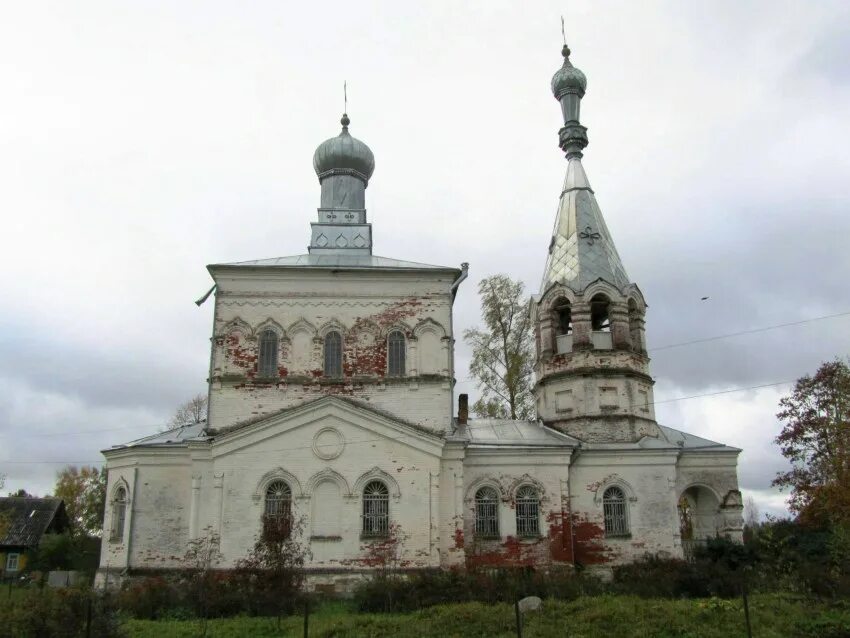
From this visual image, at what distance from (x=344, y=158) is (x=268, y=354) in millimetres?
7715

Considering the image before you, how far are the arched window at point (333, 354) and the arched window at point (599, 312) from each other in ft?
24.2

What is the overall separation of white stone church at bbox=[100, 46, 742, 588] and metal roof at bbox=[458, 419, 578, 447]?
0.08 metres

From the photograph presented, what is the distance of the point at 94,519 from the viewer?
42.8 metres

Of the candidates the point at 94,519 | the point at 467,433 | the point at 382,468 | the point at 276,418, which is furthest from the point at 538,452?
the point at 94,519

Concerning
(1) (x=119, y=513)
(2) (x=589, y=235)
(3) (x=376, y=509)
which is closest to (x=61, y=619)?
(3) (x=376, y=509)

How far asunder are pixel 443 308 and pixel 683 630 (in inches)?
423

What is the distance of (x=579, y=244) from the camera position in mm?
23422

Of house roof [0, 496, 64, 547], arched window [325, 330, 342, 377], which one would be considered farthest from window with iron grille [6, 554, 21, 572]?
arched window [325, 330, 342, 377]

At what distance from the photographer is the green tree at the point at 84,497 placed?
42763mm

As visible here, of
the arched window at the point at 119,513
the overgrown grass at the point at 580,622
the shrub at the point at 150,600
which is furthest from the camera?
the arched window at the point at 119,513

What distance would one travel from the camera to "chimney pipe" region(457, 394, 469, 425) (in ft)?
74.2

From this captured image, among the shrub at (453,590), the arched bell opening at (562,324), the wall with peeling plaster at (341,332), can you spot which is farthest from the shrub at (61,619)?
the arched bell opening at (562,324)

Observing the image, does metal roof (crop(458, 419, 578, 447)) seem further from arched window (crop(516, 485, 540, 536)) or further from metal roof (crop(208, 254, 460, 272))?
metal roof (crop(208, 254, 460, 272))

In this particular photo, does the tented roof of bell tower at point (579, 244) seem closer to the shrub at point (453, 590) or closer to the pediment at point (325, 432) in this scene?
the pediment at point (325, 432)
